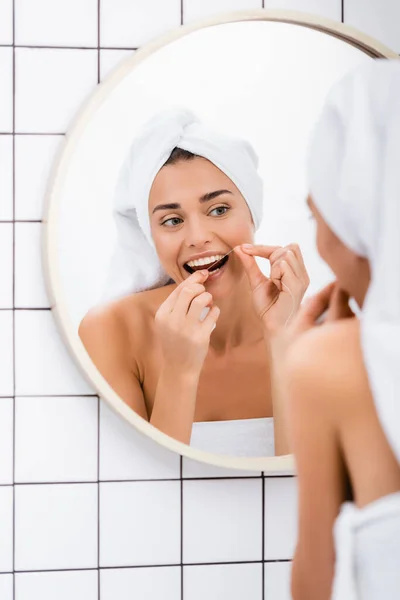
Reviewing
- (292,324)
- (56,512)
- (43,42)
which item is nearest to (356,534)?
(292,324)

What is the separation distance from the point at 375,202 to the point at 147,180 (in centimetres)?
77

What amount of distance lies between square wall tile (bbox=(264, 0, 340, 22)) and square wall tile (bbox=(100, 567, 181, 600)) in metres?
1.09

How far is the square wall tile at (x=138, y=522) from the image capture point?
1412 mm

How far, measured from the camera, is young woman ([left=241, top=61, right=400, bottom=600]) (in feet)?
1.99

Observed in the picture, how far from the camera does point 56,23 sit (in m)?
1.38

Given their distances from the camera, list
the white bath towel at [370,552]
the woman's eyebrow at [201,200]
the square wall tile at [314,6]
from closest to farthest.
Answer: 1. the white bath towel at [370,552]
2. the woman's eyebrow at [201,200]
3. the square wall tile at [314,6]

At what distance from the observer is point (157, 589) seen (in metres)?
1.43

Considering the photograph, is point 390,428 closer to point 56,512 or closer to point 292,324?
point 292,324

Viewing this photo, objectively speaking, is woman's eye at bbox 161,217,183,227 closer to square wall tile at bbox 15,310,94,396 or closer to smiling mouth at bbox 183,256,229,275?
smiling mouth at bbox 183,256,229,275

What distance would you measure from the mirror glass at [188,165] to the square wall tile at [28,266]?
0.06m

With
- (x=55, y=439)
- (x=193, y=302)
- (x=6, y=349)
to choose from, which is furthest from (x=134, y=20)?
(x=55, y=439)

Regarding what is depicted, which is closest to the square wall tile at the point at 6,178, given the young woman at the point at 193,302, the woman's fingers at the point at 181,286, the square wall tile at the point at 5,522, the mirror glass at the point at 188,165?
the mirror glass at the point at 188,165

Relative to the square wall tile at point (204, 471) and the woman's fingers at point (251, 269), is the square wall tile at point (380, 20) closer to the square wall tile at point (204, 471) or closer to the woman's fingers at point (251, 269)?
the woman's fingers at point (251, 269)

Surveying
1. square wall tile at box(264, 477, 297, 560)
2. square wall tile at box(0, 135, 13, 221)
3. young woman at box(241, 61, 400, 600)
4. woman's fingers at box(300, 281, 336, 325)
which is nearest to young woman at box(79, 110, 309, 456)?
square wall tile at box(264, 477, 297, 560)
